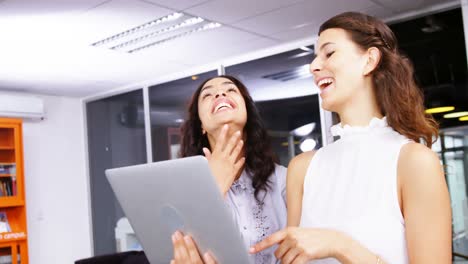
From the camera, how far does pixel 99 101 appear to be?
282 inches

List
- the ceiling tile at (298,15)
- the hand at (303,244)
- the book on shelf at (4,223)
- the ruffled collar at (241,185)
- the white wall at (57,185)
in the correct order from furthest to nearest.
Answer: the white wall at (57,185), the book on shelf at (4,223), the ceiling tile at (298,15), the ruffled collar at (241,185), the hand at (303,244)

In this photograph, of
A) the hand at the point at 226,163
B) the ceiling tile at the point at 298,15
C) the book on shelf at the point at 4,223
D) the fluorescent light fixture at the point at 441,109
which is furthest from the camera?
the book on shelf at the point at 4,223

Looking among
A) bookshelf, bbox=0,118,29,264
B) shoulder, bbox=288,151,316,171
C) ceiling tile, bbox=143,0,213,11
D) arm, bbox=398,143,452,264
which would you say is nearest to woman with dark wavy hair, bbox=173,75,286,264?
shoulder, bbox=288,151,316,171

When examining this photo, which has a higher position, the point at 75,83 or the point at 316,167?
the point at 75,83

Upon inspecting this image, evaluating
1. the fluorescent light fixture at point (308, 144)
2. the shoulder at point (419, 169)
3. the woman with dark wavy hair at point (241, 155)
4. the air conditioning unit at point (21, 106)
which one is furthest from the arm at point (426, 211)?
the air conditioning unit at point (21, 106)

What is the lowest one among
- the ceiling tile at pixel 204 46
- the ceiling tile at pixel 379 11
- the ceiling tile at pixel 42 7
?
the ceiling tile at pixel 204 46

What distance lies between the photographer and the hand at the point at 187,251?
1.38 meters

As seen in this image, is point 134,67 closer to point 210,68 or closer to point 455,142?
point 210,68

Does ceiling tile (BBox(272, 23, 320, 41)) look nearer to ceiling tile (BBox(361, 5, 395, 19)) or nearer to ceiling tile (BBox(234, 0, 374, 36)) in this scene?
ceiling tile (BBox(234, 0, 374, 36))

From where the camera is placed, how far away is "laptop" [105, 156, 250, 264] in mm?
1251

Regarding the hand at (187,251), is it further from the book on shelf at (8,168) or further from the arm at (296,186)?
the book on shelf at (8,168)

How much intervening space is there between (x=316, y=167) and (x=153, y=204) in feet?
1.53

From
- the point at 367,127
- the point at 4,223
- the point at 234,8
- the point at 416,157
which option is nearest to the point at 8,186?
the point at 4,223

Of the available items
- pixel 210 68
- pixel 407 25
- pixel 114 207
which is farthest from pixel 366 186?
pixel 114 207
